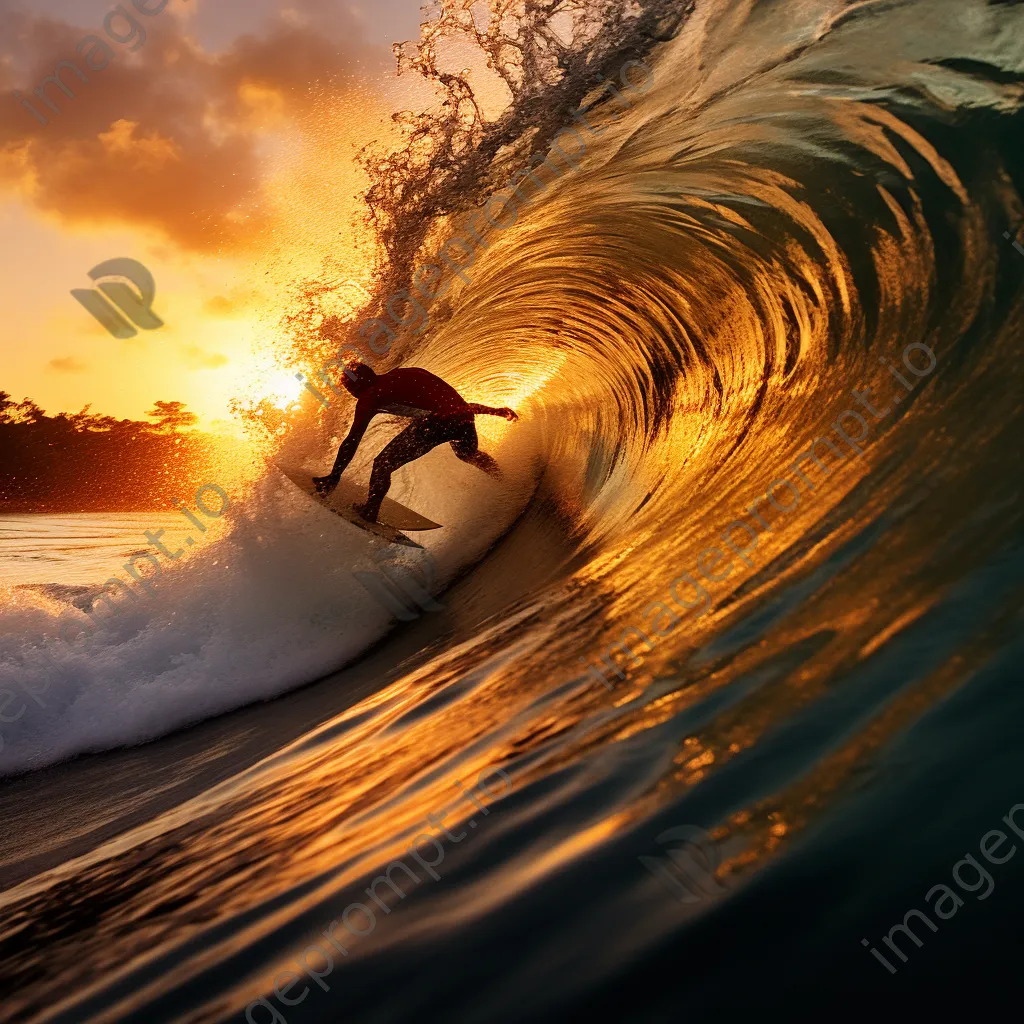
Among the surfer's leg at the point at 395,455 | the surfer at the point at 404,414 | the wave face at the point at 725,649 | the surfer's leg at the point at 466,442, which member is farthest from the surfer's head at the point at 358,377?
the wave face at the point at 725,649

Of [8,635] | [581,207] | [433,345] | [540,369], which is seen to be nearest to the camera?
[8,635]

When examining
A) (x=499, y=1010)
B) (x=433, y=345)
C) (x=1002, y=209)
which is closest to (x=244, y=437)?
(x=433, y=345)

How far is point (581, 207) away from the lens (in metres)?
5.38

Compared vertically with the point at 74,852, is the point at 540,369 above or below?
above

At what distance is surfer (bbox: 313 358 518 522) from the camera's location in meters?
5.67

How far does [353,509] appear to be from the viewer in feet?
20.4

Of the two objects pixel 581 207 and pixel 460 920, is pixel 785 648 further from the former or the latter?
pixel 581 207

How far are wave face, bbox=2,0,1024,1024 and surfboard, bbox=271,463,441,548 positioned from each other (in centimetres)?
108

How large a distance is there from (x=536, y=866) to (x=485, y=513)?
6.39 meters

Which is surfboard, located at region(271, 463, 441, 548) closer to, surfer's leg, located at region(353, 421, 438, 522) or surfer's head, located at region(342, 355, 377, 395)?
surfer's leg, located at region(353, 421, 438, 522)

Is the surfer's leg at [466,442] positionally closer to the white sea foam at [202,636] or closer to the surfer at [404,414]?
the surfer at [404,414]

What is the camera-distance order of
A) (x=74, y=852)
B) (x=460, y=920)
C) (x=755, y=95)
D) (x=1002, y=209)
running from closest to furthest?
1. (x=460, y=920)
2. (x=74, y=852)
3. (x=1002, y=209)
4. (x=755, y=95)

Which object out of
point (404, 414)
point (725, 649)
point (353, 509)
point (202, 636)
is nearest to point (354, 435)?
point (404, 414)

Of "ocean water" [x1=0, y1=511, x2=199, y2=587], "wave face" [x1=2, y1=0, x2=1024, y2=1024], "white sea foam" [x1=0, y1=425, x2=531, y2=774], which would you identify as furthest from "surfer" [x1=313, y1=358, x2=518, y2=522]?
"ocean water" [x1=0, y1=511, x2=199, y2=587]
